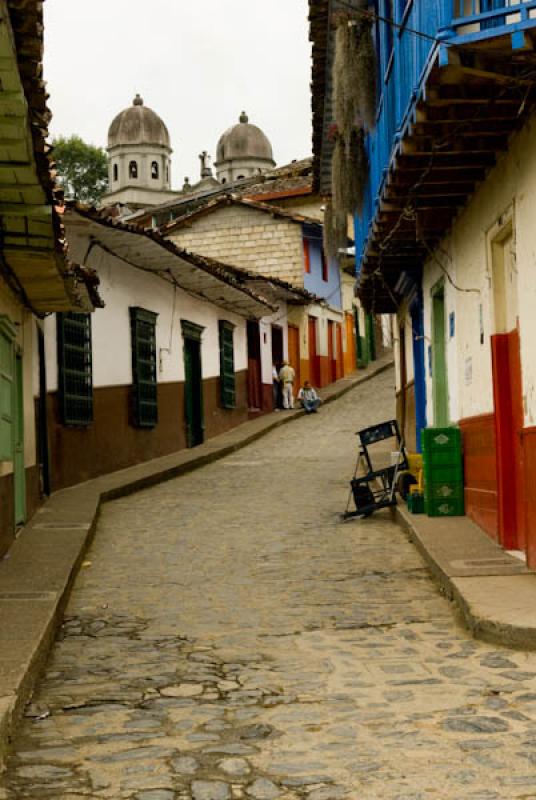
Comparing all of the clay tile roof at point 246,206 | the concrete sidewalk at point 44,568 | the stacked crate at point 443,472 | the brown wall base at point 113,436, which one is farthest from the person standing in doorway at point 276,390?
the stacked crate at point 443,472

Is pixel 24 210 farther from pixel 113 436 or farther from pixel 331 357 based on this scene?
pixel 331 357

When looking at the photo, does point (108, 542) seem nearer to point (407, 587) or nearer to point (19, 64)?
point (407, 587)

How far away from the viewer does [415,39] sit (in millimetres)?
7367

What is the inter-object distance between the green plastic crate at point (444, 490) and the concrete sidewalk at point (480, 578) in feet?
0.73

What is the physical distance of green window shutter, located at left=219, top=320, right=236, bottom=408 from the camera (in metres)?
21.5

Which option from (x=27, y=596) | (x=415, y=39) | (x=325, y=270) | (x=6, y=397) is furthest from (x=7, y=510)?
(x=325, y=270)

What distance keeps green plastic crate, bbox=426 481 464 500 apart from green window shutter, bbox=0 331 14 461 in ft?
13.1

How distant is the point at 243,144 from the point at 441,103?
67.5m

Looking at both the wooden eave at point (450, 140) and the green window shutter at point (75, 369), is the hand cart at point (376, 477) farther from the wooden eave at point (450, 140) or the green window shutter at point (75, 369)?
the green window shutter at point (75, 369)

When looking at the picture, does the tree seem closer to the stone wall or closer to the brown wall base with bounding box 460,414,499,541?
the stone wall

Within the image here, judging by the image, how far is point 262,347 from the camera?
84.3 feet

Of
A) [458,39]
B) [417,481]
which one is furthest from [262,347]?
[458,39]

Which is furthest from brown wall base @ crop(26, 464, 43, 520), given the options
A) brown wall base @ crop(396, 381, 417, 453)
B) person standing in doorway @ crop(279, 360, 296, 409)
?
person standing in doorway @ crop(279, 360, 296, 409)

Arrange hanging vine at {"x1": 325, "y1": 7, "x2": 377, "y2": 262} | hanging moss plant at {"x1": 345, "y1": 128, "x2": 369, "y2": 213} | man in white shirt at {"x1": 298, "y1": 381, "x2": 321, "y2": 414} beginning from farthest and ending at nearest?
man in white shirt at {"x1": 298, "y1": 381, "x2": 321, "y2": 414} → hanging moss plant at {"x1": 345, "y1": 128, "x2": 369, "y2": 213} → hanging vine at {"x1": 325, "y1": 7, "x2": 377, "y2": 262}
